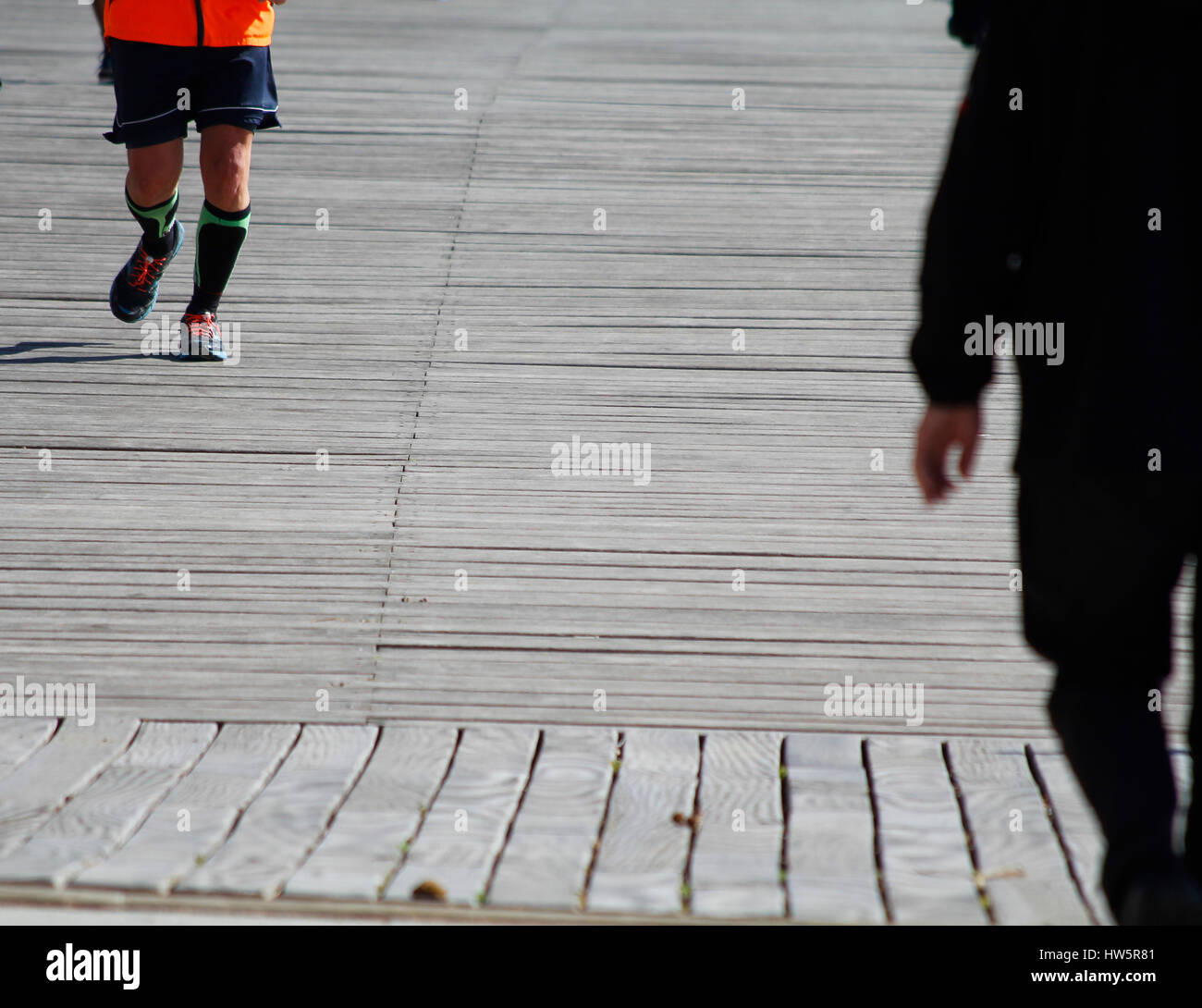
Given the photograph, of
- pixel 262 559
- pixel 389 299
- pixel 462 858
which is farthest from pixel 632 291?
pixel 462 858

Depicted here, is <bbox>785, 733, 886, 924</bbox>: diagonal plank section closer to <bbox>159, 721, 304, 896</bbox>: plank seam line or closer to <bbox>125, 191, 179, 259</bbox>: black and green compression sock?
<bbox>159, 721, 304, 896</bbox>: plank seam line

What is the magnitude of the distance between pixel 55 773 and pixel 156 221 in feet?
9.87

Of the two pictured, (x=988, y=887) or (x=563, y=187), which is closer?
(x=988, y=887)

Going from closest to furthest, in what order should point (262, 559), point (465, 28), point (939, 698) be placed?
point (939, 698) < point (262, 559) < point (465, 28)

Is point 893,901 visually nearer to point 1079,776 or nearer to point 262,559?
point 1079,776

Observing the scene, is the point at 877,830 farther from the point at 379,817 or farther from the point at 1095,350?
the point at 1095,350

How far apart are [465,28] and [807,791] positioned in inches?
423

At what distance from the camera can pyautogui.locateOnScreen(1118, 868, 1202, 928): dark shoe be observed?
1718 mm

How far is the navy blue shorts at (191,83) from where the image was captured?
15.6 ft

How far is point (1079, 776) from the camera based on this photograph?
193 cm

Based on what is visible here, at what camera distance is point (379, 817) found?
8.22 feet

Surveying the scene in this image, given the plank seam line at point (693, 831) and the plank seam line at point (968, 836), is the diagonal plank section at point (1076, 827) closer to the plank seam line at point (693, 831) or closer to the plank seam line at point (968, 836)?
the plank seam line at point (968, 836)

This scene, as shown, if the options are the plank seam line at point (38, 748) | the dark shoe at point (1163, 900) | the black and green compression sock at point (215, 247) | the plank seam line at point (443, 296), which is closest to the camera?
the dark shoe at point (1163, 900)

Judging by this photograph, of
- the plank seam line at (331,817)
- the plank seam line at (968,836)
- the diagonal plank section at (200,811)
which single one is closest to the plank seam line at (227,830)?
the diagonal plank section at (200,811)
